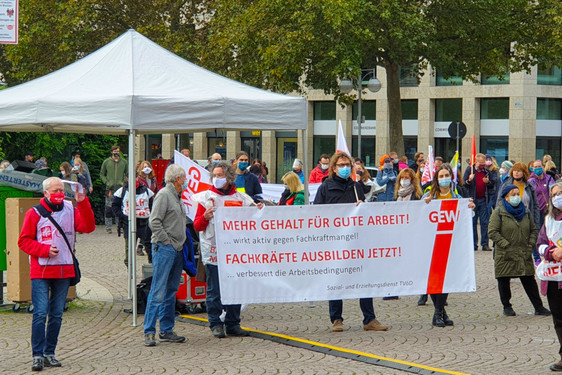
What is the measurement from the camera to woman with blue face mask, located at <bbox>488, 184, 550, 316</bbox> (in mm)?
11344

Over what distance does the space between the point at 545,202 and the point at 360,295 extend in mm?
6999

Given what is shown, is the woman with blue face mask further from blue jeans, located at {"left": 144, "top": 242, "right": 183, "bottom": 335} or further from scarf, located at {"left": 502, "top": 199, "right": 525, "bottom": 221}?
blue jeans, located at {"left": 144, "top": 242, "right": 183, "bottom": 335}

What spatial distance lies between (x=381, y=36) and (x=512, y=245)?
1795 centimetres

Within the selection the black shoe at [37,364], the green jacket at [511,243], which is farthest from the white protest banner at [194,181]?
the black shoe at [37,364]

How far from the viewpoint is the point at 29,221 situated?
855 centimetres

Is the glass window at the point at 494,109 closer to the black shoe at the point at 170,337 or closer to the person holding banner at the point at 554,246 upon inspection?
the black shoe at the point at 170,337

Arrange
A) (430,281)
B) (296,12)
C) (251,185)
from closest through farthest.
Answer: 1. (430,281)
2. (251,185)
3. (296,12)

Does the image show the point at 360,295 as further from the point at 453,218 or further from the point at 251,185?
the point at 251,185

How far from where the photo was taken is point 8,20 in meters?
12.7

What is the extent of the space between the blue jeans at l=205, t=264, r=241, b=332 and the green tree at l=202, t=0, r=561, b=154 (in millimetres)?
17288

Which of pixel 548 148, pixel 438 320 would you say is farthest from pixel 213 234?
pixel 548 148

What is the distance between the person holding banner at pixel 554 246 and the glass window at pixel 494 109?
36735 mm

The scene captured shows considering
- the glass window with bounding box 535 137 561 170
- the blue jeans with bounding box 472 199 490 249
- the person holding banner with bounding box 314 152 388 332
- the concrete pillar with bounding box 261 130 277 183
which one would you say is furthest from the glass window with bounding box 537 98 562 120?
the person holding banner with bounding box 314 152 388 332

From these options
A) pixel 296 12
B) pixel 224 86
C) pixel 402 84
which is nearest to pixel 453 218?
pixel 224 86
